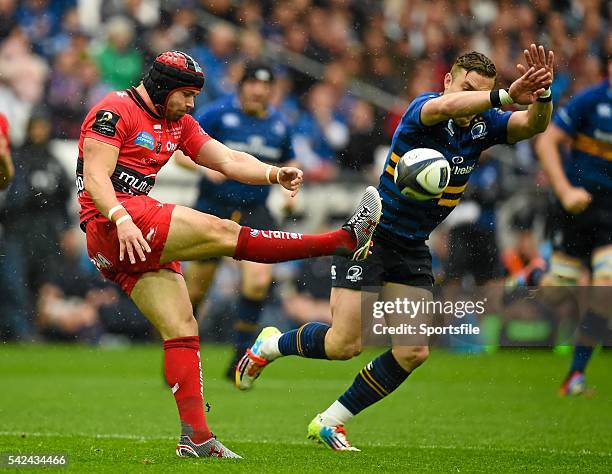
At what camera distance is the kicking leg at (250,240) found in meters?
5.91

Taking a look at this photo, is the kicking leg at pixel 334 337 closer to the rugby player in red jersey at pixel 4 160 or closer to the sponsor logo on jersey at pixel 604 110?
the rugby player in red jersey at pixel 4 160

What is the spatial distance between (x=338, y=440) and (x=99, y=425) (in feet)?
5.85

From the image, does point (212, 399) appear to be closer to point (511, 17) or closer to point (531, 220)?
point (531, 220)

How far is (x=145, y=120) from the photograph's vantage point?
6.11 meters

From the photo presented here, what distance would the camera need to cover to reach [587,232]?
9.70m

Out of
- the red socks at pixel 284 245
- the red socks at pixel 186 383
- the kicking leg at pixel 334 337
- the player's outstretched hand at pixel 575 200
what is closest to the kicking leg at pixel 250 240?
the red socks at pixel 284 245

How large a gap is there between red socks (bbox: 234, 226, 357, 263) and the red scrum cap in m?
0.79

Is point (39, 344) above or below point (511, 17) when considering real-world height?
below

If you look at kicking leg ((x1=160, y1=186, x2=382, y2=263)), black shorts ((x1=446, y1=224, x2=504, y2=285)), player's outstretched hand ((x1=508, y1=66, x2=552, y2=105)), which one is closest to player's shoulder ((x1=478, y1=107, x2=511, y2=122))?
player's outstretched hand ((x1=508, y1=66, x2=552, y2=105))

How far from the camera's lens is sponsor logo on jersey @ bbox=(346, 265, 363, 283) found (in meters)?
6.68

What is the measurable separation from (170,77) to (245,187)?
4270mm

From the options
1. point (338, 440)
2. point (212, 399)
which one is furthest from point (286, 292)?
point (338, 440)

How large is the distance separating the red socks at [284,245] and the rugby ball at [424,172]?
0.61 metres

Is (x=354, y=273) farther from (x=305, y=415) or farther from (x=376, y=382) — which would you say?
(x=305, y=415)
